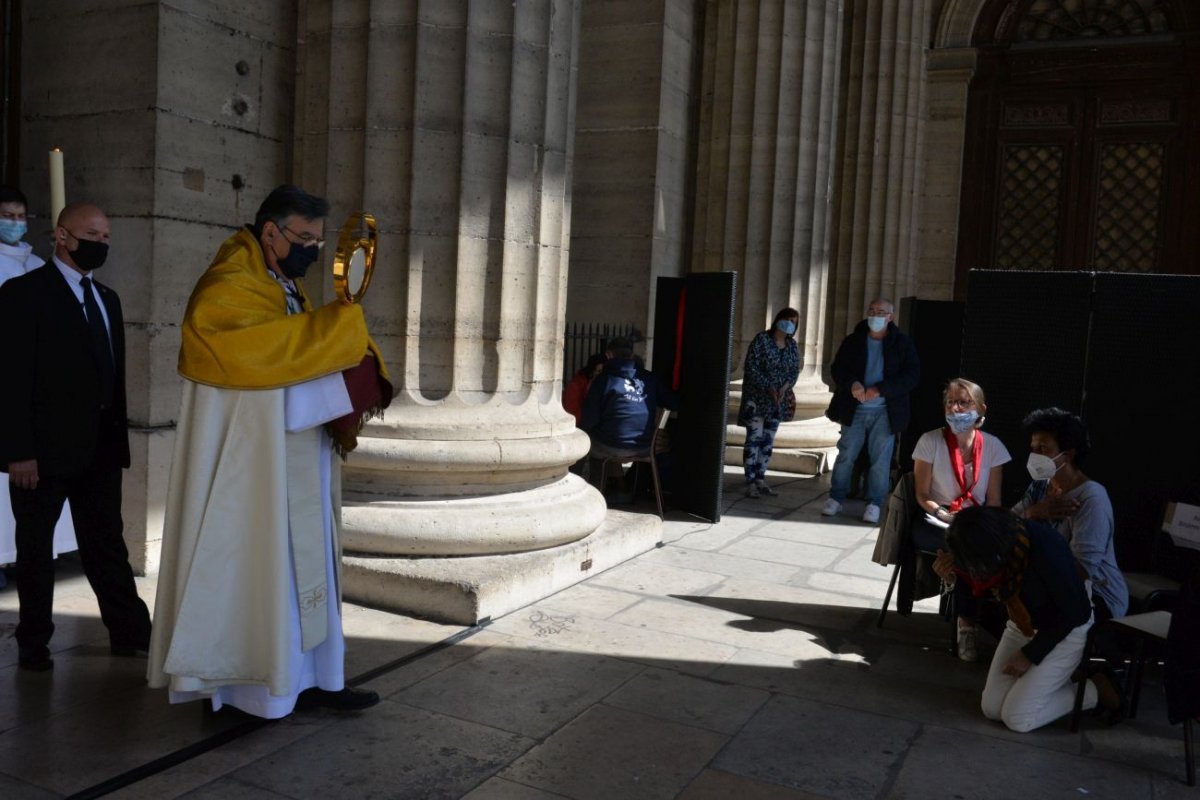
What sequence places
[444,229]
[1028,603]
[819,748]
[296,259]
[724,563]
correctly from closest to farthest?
[296,259], [819,748], [1028,603], [444,229], [724,563]

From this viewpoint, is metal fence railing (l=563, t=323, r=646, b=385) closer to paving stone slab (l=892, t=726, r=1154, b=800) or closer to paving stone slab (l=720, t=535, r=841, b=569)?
A: paving stone slab (l=720, t=535, r=841, b=569)

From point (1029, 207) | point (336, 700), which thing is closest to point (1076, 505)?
point (336, 700)

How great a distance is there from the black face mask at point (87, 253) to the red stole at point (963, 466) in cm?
385

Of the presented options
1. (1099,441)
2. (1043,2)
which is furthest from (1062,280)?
(1043,2)

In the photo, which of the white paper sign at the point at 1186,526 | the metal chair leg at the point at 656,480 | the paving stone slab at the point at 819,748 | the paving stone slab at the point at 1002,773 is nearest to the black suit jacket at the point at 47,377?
the paving stone slab at the point at 819,748

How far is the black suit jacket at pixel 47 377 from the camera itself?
398 centimetres

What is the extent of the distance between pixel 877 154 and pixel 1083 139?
10.8ft

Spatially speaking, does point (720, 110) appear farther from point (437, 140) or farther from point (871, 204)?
point (437, 140)

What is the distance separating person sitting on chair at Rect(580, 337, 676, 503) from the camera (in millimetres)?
7586

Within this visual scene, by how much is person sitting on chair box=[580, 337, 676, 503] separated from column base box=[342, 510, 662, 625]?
1.95 m

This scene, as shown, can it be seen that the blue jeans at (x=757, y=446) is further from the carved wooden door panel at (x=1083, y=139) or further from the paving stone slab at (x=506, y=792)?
the carved wooden door panel at (x=1083, y=139)

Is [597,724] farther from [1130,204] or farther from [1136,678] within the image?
[1130,204]

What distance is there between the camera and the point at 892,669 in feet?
15.5

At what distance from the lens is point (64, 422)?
13.2 feet
